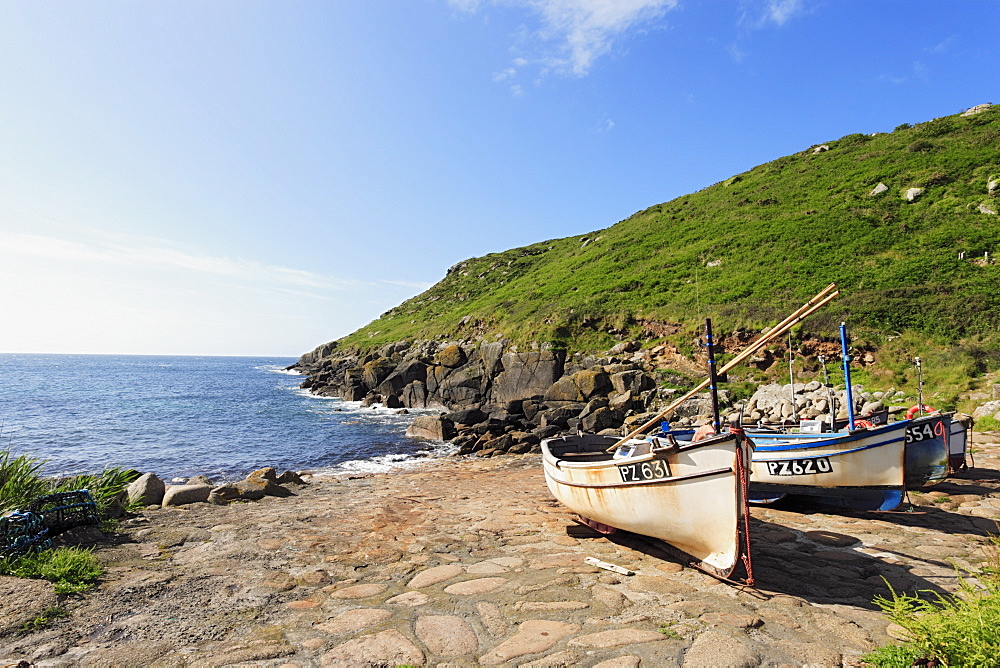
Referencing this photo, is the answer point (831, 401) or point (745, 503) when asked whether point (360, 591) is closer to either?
point (745, 503)

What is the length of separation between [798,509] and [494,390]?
79.9 ft

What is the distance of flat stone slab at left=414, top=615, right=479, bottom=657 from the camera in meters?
4.23

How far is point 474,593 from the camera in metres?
5.43

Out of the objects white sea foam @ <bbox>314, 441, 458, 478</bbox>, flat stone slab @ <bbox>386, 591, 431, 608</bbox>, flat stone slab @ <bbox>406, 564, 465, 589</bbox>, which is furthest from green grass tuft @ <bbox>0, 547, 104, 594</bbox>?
white sea foam @ <bbox>314, 441, 458, 478</bbox>

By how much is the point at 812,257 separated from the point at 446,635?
36.5m

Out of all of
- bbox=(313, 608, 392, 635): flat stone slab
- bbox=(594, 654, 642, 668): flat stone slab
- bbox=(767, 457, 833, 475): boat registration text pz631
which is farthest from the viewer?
bbox=(767, 457, 833, 475): boat registration text pz631

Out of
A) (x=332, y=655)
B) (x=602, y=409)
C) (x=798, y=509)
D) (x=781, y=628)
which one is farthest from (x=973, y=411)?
(x=332, y=655)

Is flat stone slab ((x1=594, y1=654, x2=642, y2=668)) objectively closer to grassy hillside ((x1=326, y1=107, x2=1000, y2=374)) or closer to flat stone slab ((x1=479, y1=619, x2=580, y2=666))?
flat stone slab ((x1=479, y1=619, x2=580, y2=666))

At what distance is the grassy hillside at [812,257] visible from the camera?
81.4ft

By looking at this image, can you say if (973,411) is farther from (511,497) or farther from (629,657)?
(629,657)

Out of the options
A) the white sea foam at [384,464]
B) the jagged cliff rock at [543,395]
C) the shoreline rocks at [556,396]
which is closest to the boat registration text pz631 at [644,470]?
the shoreline rocks at [556,396]

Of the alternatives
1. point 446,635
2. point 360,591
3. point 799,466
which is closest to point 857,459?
point 799,466

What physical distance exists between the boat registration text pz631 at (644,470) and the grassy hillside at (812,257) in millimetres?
22124

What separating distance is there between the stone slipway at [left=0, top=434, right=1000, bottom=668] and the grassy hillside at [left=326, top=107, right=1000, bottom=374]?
1937 cm
